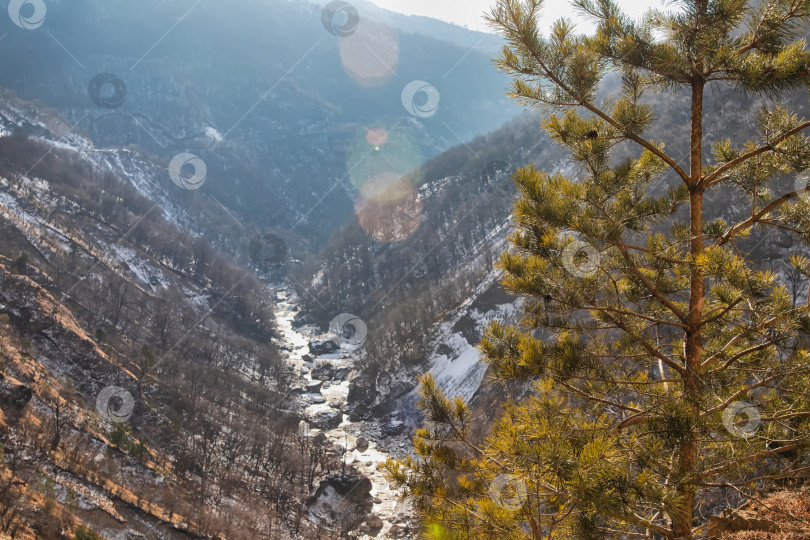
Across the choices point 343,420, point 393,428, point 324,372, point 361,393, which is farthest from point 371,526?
point 324,372

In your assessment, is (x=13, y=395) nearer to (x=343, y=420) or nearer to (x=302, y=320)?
(x=343, y=420)

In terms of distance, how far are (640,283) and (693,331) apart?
3.61 ft

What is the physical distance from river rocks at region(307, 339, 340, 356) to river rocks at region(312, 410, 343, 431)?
25.1 m

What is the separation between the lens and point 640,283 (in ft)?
20.0

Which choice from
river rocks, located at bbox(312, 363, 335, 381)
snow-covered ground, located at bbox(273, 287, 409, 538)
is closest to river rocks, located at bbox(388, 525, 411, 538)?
snow-covered ground, located at bbox(273, 287, 409, 538)

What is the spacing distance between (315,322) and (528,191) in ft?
310

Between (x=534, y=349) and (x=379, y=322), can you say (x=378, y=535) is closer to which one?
(x=534, y=349)

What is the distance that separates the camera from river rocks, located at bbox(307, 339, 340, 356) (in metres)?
78.4

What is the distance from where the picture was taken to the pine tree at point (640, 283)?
15.0 feet

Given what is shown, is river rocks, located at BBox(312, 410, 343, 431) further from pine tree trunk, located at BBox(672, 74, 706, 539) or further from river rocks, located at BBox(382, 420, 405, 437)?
pine tree trunk, located at BBox(672, 74, 706, 539)

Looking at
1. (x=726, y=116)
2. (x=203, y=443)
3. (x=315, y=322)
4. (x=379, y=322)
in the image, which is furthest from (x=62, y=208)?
(x=726, y=116)

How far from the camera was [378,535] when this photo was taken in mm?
29984

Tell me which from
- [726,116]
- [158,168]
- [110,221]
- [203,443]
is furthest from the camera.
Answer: [158,168]

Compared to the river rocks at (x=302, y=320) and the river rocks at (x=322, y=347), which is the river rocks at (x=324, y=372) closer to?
the river rocks at (x=322, y=347)
